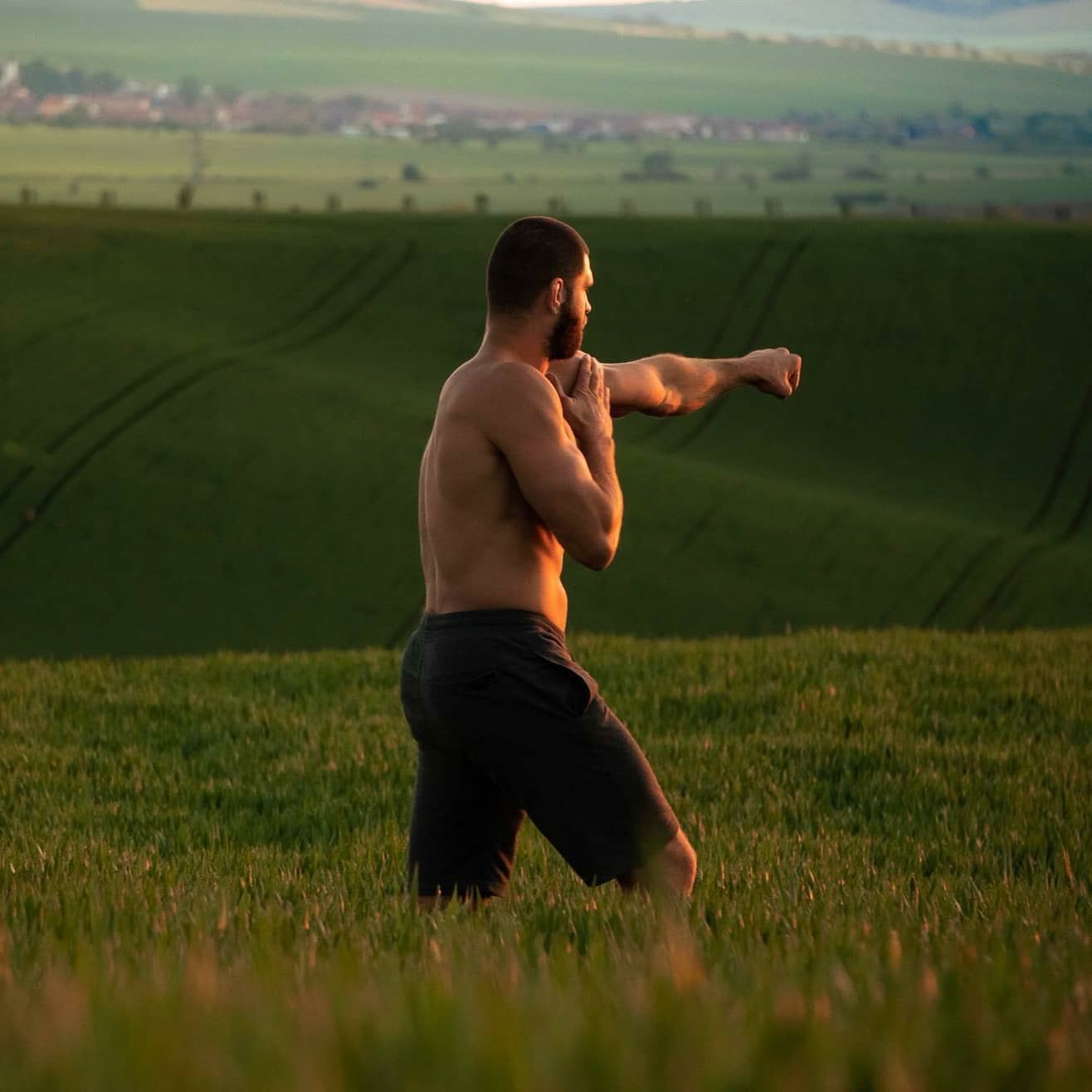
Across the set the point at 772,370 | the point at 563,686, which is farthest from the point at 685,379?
the point at 563,686

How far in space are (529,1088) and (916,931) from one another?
116 inches

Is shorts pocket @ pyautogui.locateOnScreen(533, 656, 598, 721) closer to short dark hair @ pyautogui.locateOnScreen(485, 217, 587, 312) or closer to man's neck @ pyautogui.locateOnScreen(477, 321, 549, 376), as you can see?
man's neck @ pyautogui.locateOnScreen(477, 321, 549, 376)

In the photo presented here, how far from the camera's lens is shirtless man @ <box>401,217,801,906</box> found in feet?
18.3

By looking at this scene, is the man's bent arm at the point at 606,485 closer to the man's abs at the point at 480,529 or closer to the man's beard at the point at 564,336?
the man's abs at the point at 480,529

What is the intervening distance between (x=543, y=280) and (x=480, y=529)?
0.95 meters

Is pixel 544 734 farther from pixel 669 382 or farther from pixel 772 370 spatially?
pixel 772 370

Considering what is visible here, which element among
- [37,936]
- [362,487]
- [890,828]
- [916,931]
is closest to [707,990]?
[916,931]

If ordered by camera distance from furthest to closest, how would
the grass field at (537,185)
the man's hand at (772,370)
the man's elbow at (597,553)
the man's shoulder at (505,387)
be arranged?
1. the grass field at (537,185)
2. the man's hand at (772,370)
3. the man's shoulder at (505,387)
4. the man's elbow at (597,553)

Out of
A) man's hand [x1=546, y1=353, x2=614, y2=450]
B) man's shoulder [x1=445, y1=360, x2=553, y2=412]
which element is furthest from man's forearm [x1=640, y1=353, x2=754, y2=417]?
man's shoulder [x1=445, y1=360, x2=553, y2=412]

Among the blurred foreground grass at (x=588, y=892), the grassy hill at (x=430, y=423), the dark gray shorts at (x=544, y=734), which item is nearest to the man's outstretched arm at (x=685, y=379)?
the dark gray shorts at (x=544, y=734)

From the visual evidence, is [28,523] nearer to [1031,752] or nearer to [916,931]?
[1031,752]

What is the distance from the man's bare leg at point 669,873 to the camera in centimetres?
559

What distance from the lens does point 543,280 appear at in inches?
226

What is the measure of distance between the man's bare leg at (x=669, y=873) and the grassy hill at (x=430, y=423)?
36142mm
